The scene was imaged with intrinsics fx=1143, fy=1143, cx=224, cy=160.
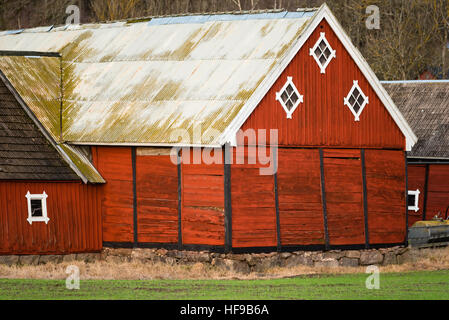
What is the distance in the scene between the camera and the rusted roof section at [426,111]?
45375 mm

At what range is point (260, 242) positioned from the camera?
34.1m

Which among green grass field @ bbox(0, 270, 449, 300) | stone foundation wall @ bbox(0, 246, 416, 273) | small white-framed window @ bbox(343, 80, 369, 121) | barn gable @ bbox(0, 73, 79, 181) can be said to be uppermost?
small white-framed window @ bbox(343, 80, 369, 121)

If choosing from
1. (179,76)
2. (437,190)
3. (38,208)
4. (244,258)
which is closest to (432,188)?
(437,190)

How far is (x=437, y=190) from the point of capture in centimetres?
4466

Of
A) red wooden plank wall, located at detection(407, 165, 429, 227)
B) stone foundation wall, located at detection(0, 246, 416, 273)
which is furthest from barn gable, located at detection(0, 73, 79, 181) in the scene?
red wooden plank wall, located at detection(407, 165, 429, 227)

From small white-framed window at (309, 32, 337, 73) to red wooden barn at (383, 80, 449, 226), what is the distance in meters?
10.3

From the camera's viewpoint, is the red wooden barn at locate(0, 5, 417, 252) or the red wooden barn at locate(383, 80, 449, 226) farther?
the red wooden barn at locate(383, 80, 449, 226)

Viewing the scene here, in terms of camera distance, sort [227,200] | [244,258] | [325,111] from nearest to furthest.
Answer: [227,200] < [244,258] < [325,111]

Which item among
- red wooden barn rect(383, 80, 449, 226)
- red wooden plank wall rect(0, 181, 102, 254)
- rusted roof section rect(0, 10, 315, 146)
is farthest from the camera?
red wooden barn rect(383, 80, 449, 226)

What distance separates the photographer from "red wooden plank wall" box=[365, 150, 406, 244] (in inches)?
1443

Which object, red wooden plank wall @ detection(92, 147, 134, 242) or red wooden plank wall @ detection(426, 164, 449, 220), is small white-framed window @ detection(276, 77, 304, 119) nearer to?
red wooden plank wall @ detection(92, 147, 134, 242)

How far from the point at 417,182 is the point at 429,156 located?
1172mm

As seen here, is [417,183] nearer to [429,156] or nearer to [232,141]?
[429,156]
